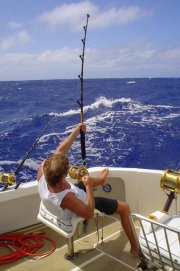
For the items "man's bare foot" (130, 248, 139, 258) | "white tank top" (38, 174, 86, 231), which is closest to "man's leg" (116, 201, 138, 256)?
"man's bare foot" (130, 248, 139, 258)

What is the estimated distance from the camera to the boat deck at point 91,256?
2672 millimetres

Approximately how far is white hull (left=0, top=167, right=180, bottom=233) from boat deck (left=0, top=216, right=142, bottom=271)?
18cm

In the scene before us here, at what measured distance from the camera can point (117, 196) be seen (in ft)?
12.2

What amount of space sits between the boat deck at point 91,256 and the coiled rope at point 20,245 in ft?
0.15

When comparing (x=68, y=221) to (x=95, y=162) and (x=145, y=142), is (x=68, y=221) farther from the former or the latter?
(x=145, y=142)

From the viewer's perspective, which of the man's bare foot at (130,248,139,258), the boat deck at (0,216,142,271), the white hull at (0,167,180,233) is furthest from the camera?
the white hull at (0,167,180,233)

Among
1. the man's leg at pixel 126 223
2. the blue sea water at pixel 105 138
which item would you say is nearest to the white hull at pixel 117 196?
the man's leg at pixel 126 223

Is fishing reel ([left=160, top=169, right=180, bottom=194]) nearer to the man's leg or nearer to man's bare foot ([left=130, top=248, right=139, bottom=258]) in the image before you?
the man's leg

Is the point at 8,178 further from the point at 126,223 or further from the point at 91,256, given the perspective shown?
the point at 126,223

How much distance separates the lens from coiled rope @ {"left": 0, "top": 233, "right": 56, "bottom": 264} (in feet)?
9.22

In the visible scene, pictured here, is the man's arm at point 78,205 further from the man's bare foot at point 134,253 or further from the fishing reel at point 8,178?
the fishing reel at point 8,178

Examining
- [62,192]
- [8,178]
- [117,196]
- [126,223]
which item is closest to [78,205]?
[62,192]

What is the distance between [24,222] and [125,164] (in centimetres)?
510

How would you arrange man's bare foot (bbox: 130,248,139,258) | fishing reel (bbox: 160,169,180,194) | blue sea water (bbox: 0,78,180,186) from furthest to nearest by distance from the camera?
1. blue sea water (bbox: 0,78,180,186)
2. man's bare foot (bbox: 130,248,139,258)
3. fishing reel (bbox: 160,169,180,194)
